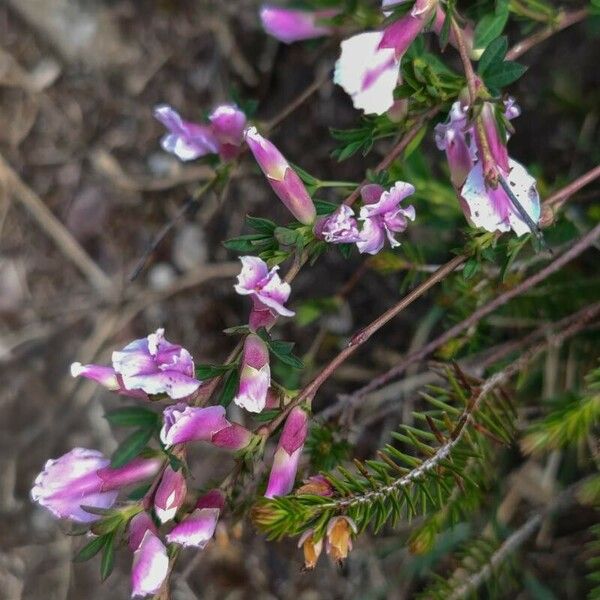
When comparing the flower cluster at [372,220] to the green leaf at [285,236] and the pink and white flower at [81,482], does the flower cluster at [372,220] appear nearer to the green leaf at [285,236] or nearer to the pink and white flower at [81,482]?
the green leaf at [285,236]

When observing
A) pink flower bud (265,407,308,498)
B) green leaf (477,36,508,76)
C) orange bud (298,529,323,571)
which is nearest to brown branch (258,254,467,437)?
pink flower bud (265,407,308,498)

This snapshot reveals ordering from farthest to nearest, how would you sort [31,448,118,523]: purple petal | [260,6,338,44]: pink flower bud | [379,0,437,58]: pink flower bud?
1. [260,6,338,44]: pink flower bud
2. [31,448,118,523]: purple petal
3. [379,0,437,58]: pink flower bud

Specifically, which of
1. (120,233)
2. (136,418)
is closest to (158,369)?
(136,418)

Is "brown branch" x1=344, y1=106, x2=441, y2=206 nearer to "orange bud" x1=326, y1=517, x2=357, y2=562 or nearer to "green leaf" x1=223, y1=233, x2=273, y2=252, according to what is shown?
"green leaf" x1=223, y1=233, x2=273, y2=252

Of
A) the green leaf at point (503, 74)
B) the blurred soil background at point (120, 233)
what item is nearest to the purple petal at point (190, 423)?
the green leaf at point (503, 74)

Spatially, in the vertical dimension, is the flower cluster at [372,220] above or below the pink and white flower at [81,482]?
above
